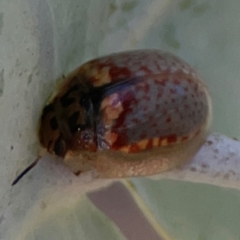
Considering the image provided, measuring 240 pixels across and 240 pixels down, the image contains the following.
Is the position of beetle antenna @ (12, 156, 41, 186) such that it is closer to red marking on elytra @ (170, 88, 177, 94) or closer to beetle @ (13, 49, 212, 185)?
beetle @ (13, 49, 212, 185)

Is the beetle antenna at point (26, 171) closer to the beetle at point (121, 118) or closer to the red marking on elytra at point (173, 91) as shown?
the beetle at point (121, 118)

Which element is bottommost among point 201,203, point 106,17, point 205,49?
point 201,203

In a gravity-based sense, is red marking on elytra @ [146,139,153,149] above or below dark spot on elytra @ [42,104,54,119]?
below

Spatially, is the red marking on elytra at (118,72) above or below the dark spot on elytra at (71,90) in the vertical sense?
below

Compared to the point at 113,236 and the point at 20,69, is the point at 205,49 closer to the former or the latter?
the point at 113,236

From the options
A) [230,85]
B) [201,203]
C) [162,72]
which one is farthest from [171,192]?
[162,72]

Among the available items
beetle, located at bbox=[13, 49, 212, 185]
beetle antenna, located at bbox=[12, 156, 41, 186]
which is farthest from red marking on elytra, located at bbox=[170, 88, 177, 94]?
beetle antenna, located at bbox=[12, 156, 41, 186]

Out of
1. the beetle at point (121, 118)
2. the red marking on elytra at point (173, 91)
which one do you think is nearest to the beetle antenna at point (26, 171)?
the beetle at point (121, 118)

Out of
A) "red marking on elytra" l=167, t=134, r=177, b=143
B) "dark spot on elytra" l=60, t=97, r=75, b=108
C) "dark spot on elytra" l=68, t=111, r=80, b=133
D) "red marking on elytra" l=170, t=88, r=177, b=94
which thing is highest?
"dark spot on elytra" l=60, t=97, r=75, b=108
